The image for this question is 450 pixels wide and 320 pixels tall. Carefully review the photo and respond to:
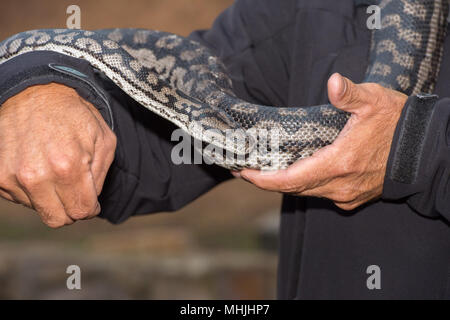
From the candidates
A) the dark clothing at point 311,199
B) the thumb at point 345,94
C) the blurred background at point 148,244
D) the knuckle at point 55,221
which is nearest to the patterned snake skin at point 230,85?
the dark clothing at point 311,199

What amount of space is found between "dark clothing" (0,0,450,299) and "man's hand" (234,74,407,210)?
0.34ft

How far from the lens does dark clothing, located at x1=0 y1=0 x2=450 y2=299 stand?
254 centimetres

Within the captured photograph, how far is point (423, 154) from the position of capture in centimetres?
231

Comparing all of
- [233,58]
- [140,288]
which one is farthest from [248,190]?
[233,58]

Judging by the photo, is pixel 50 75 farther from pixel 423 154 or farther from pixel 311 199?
pixel 423 154

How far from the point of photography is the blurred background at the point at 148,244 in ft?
22.6

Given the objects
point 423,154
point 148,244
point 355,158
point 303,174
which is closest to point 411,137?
point 423,154

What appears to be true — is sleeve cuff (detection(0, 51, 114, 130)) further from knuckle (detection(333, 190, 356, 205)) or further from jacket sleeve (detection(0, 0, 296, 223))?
knuckle (detection(333, 190, 356, 205))

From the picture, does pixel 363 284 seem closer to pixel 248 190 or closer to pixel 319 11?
pixel 319 11

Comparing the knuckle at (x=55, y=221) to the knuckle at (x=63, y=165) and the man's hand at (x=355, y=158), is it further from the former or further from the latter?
the man's hand at (x=355, y=158)

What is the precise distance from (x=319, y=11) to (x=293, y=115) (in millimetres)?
735

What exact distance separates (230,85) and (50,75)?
3.87ft

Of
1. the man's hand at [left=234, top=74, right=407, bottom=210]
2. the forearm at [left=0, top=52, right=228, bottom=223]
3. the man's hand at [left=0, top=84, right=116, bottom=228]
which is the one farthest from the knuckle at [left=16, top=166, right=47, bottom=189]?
the man's hand at [left=234, top=74, right=407, bottom=210]

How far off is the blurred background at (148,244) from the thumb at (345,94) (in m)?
5.07
